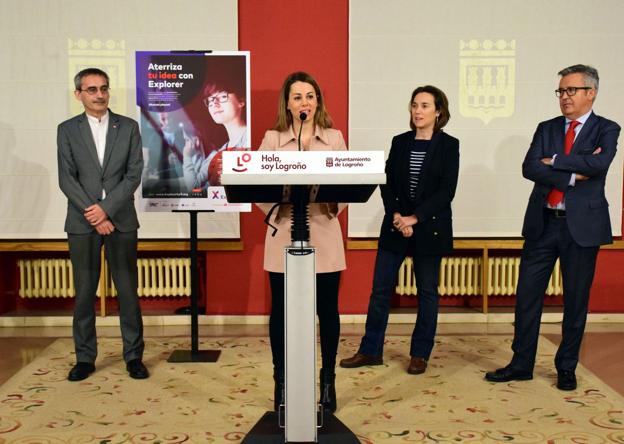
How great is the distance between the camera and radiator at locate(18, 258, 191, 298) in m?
5.18

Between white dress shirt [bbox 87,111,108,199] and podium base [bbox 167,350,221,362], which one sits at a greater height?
white dress shirt [bbox 87,111,108,199]

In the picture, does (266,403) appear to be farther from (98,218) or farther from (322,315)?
(98,218)

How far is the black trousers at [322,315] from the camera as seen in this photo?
3049 millimetres

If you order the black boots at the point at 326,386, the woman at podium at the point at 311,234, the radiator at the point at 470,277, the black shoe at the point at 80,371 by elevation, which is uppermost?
the woman at podium at the point at 311,234

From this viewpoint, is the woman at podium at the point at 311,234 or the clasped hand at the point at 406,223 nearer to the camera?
the woman at podium at the point at 311,234

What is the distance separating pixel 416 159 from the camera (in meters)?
3.90

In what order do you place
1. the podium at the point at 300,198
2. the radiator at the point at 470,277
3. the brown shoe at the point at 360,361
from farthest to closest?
the radiator at the point at 470,277 → the brown shoe at the point at 360,361 → the podium at the point at 300,198

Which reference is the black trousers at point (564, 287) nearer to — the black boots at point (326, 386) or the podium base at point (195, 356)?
the black boots at point (326, 386)

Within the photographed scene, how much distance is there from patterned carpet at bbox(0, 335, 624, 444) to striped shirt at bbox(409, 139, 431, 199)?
42.4 inches

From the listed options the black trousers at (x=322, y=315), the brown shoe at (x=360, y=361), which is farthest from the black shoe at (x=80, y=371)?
the brown shoe at (x=360, y=361)

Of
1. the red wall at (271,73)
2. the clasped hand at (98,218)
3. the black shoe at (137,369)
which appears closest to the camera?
the clasped hand at (98,218)

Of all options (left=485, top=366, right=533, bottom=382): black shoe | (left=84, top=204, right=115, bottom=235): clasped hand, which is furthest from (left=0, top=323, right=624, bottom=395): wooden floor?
(left=84, top=204, right=115, bottom=235): clasped hand

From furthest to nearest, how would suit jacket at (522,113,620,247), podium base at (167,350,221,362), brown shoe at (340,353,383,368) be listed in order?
1. podium base at (167,350,221,362)
2. brown shoe at (340,353,383,368)
3. suit jacket at (522,113,620,247)

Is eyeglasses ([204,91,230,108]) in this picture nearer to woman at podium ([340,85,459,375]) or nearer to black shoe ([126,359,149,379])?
woman at podium ([340,85,459,375])
